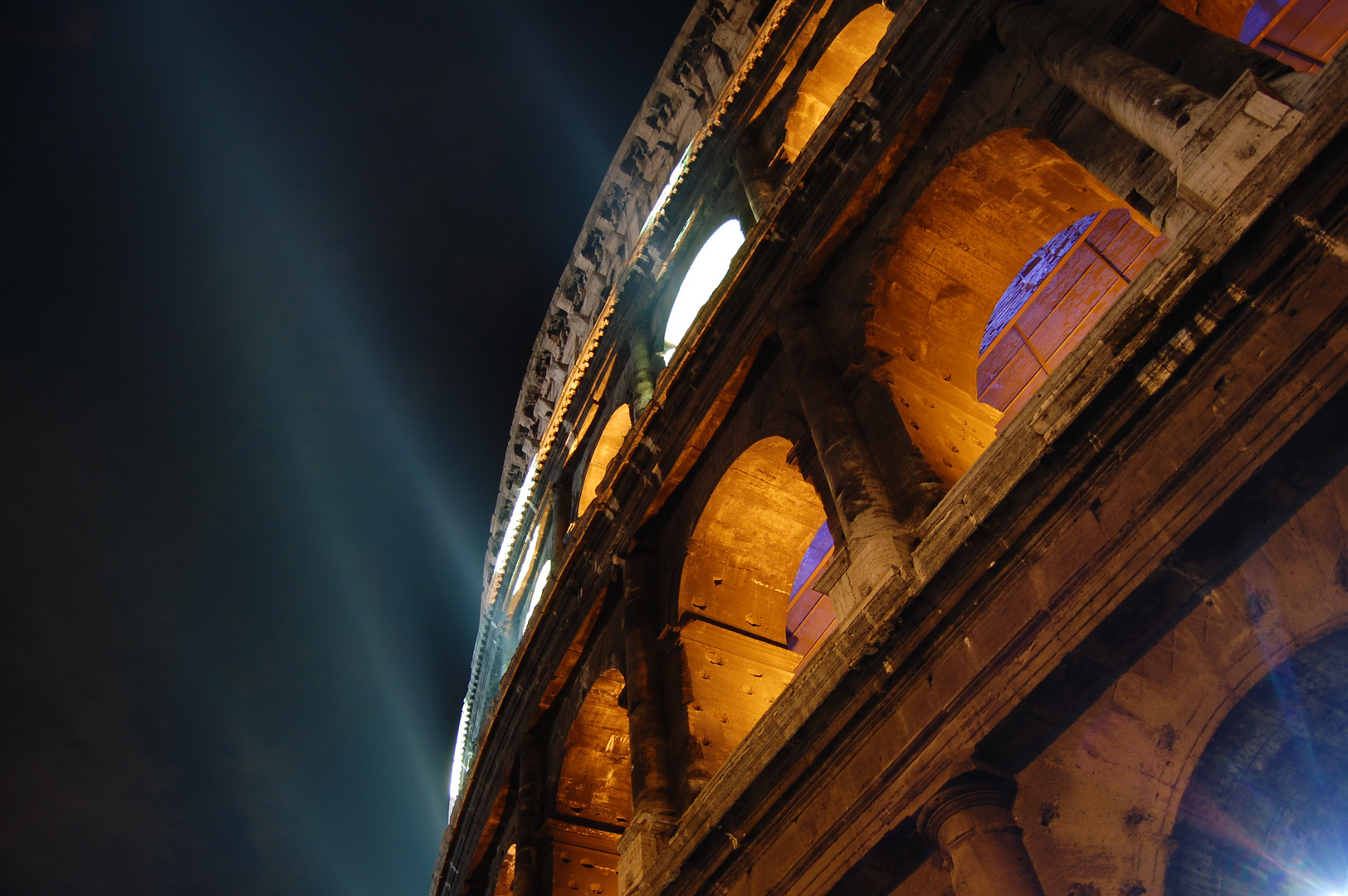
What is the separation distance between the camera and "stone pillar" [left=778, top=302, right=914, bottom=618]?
187 inches

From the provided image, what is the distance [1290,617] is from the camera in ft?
10.8

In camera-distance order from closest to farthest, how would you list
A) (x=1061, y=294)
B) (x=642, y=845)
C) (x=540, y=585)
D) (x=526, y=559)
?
(x=642, y=845) < (x=1061, y=294) < (x=540, y=585) < (x=526, y=559)

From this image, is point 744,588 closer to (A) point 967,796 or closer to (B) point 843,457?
(B) point 843,457

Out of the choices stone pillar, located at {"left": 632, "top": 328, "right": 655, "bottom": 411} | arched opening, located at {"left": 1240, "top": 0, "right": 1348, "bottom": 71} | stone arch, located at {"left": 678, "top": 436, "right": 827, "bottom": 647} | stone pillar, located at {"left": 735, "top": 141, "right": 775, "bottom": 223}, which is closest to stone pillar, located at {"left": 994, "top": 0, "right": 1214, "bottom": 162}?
arched opening, located at {"left": 1240, "top": 0, "right": 1348, "bottom": 71}

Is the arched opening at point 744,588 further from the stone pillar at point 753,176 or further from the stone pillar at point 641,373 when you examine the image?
the stone pillar at point 753,176

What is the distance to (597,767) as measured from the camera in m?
8.66

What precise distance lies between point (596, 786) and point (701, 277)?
569cm

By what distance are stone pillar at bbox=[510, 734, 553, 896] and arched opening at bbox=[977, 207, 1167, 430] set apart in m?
6.10

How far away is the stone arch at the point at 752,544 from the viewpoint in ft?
23.8

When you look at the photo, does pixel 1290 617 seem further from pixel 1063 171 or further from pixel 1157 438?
pixel 1063 171

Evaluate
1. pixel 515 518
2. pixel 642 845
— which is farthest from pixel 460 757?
pixel 642 845

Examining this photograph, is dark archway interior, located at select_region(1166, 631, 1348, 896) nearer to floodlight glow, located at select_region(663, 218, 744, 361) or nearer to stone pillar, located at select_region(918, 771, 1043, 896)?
stone pillar, located at select_region(918, 771, 1043, 896)

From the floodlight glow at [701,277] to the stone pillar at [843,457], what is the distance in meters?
3.12

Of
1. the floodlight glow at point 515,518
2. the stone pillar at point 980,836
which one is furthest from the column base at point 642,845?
the floodlight glow at point 515,518
